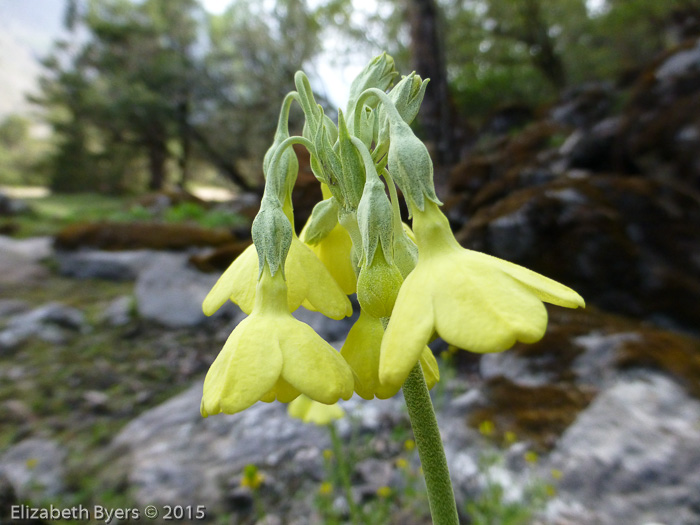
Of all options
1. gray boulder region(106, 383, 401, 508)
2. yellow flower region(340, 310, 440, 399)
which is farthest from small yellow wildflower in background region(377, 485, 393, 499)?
yellow flower region(340, 310, 440, 399)

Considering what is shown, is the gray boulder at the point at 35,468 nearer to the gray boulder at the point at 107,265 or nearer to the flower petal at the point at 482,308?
the flower petal at the point at 482,308

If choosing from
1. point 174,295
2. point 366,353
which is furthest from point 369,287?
point 174,295

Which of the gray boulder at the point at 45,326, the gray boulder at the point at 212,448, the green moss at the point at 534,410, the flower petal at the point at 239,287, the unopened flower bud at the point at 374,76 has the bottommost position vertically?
the gray boulder at the point at 45,326

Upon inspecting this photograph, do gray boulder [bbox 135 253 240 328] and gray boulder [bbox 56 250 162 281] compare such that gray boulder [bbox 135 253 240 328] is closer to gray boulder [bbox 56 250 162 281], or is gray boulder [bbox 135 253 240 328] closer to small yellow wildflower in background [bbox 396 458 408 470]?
gray boulder [bbox 56 250 162 281]

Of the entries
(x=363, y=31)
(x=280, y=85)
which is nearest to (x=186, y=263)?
(x=280, y=85)

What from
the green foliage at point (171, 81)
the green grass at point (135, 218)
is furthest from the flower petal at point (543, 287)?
the green foliage at point (171, 81)

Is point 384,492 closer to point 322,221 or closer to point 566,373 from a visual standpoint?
point 566,373
